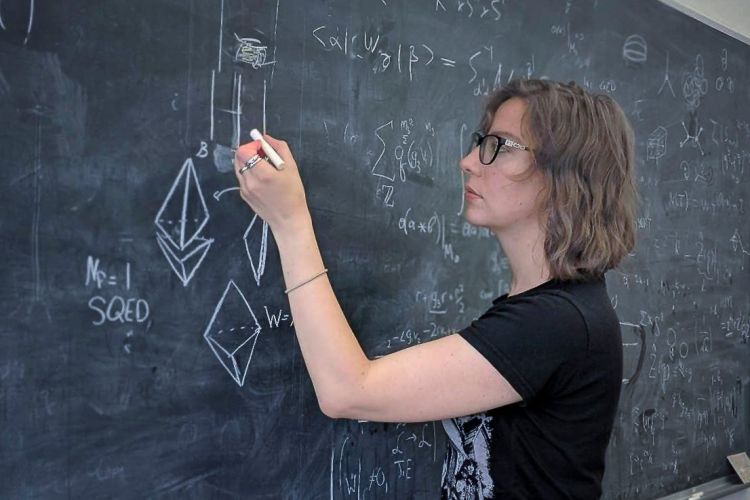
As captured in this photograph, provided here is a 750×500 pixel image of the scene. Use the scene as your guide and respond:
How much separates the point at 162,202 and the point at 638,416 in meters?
1.63

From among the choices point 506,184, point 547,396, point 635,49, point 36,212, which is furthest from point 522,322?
point 635,49

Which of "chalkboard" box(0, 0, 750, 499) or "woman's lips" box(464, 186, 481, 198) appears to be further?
"woman's lips" box(464, 186, 481, 198)

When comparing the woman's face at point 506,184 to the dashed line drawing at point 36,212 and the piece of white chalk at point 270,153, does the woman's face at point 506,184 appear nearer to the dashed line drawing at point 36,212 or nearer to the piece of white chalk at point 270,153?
the piece of white chalk at point 270,153

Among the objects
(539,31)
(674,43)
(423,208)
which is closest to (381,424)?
(423,208)

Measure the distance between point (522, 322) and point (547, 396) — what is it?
14 cm

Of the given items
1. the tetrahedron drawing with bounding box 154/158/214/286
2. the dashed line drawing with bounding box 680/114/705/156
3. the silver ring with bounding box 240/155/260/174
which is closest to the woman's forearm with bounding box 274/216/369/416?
the silver ring with bounding box 240/155/260/174

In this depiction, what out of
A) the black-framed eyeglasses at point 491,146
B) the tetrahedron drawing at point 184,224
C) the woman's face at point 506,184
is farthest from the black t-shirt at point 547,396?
the tetrahedron drawing at point 184,224

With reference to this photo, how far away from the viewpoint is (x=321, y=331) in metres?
1.03

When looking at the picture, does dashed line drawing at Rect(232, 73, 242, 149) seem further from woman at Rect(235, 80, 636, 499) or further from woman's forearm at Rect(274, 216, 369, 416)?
woman's forearm at Rect(274, 216, 369, 416)

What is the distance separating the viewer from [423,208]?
5.33ft

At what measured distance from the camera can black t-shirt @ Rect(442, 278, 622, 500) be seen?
104 cm

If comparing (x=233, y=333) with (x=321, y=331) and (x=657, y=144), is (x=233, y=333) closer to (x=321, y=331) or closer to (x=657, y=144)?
(x=321, y=331)

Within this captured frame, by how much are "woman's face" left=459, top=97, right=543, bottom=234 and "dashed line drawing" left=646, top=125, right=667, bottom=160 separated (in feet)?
3.65

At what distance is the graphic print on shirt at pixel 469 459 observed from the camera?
1140 millimetres
